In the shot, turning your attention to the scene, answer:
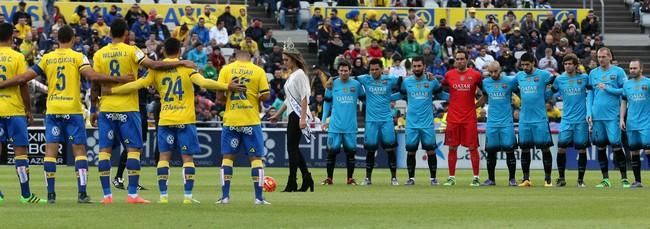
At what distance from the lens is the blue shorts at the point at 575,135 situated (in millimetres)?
26484

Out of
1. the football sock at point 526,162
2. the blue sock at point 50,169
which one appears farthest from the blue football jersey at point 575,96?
the blue sock at point 50,169

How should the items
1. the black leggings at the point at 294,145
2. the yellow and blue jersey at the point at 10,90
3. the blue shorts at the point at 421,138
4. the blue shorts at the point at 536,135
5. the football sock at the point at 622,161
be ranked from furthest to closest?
the blue shorts at the point at 421,138 → the blue shorts at the point at 536,135 → the football sock at the point at 622,161 → the black leggings at the point at 294,145 → the yellow and blue jersey at the point at 10,90

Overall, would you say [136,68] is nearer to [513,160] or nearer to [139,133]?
[139,133]

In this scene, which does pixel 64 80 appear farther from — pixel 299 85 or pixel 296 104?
pixel 296 104

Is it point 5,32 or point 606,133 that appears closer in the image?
point 5,32

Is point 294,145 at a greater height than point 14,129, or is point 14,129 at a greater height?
point 14,129

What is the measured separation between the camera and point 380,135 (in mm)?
28000

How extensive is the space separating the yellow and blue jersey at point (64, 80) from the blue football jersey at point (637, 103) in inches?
404

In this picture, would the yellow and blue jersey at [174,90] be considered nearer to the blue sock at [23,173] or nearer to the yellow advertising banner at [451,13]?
the blue sock at [23,173]

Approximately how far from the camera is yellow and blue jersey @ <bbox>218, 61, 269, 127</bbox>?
20125 mm

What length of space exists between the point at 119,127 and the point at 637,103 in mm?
10058

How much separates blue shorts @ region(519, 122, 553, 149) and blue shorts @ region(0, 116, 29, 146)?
967cm

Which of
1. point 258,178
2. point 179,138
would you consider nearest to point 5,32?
point 179,138

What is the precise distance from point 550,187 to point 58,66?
31.8 ft
